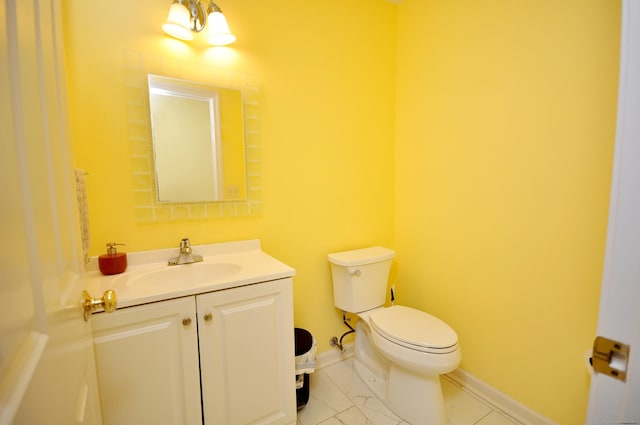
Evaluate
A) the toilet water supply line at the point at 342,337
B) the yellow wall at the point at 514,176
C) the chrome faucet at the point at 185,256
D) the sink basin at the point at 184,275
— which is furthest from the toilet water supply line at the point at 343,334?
the chrome faucet at the point at 185,256

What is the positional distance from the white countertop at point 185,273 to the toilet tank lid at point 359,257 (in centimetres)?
49

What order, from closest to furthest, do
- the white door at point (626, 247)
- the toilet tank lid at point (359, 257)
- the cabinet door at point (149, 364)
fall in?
the white door at point (626, 247) < the cabinet door at point (149, 364) < the toilet tank lid at point (359, 257)

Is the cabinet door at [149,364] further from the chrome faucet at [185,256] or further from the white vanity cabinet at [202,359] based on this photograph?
the chrome faucet at [185,256]

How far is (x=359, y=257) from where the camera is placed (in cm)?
175

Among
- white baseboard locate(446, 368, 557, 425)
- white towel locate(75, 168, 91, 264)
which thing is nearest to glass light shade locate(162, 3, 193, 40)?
white towel locate(75, 168, 91, 264)

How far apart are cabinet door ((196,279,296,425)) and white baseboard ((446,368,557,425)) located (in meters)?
1.08

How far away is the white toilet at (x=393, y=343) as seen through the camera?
4.33ft

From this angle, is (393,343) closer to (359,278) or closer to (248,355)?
(359,278)

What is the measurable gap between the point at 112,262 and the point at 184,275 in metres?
0.29

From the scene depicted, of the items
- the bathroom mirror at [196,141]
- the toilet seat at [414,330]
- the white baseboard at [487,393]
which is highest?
the bathroom mirror at [196,141]

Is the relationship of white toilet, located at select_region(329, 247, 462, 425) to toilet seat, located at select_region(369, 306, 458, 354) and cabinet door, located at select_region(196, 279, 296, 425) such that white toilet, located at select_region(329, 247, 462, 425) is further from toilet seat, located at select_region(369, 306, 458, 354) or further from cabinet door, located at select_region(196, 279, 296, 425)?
cabinet door, located at select_region(196, 279, 296, 425)

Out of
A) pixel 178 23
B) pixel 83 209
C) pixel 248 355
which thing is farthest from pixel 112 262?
pixel 178 23

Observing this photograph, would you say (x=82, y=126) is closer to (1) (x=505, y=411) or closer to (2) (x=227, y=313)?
(2) (x=227, y=313)

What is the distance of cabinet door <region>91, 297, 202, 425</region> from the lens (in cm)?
92
